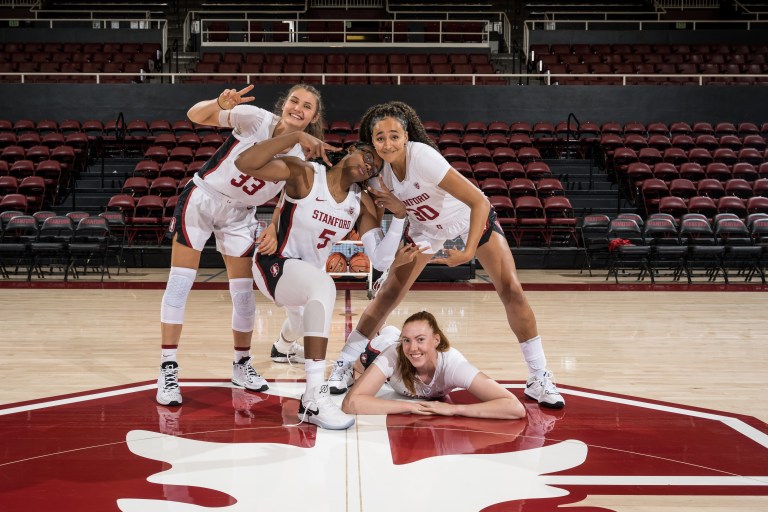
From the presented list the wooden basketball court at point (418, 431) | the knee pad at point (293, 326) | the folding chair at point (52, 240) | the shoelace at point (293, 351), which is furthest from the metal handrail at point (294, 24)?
the knee pad at point (293, 326)

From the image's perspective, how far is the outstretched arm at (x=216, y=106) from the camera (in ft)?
12.4

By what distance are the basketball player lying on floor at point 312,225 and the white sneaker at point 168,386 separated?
2.27 ft

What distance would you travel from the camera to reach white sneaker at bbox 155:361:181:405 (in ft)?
12.6

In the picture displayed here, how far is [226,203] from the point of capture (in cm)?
405

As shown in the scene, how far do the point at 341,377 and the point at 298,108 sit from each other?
157 cm

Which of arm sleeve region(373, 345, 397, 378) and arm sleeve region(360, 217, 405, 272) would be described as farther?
arm sleeve region(360, 217, 405, 272)

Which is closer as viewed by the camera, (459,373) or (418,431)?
(418,431)

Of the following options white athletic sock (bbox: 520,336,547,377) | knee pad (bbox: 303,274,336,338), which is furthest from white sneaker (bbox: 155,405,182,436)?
white athletic sock (bbox: 520,336,547,377)

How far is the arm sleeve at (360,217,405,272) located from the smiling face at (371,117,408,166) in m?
0.45

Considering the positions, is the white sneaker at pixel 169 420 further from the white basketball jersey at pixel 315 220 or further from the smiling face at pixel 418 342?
the smiling face at pixel 418 342

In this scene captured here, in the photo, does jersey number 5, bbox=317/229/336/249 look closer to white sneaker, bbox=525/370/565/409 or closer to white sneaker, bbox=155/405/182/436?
white sneaker, bbox=155/405/182/436

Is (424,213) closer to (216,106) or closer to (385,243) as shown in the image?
(385,243)

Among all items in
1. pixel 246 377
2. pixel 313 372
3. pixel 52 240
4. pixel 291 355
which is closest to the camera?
pixel 313 372

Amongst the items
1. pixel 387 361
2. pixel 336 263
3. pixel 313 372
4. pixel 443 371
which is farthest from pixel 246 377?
pixel 336 263
